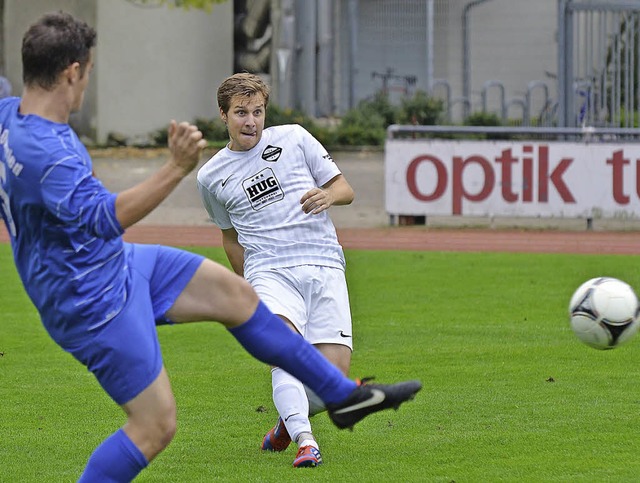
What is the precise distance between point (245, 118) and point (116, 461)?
7.10 feet

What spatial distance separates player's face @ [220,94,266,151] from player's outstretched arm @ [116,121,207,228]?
1.89 metres

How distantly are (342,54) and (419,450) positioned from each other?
996 inches

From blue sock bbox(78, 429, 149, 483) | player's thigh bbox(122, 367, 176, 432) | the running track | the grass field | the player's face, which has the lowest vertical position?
the grass field

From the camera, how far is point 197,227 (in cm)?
1862

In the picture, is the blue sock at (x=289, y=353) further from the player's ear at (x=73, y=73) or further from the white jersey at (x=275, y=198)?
the white jersey at (x=275, y=198)

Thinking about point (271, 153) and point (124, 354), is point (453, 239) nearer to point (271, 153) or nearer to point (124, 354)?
point (271, 153)

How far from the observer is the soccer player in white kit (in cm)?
630

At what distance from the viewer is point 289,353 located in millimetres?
5023

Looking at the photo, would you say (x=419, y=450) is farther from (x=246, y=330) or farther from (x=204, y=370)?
(x=204, y=370)

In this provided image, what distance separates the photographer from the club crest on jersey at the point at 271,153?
6500 millimetres

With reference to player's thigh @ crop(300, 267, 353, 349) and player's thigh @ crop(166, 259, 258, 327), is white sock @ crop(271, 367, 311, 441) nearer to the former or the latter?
player's thigh @ crop(300, 267, 353, 349)

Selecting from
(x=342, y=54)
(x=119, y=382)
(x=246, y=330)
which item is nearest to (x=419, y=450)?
(x=246, y=330)

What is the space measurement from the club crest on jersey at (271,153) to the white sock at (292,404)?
105 centimetres

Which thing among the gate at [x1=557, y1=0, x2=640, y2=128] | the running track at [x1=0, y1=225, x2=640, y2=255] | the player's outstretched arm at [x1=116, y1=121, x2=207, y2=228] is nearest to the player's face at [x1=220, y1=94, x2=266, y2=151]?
the player's outstretched arm at [x1=116, y1=121, x2=207, y2=228]
